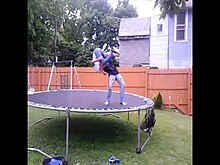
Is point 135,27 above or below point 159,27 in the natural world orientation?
above

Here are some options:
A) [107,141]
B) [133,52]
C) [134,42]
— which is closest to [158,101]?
[107,141]

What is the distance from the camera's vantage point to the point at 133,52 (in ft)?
28.0

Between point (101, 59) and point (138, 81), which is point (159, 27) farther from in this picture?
point (101, 59)

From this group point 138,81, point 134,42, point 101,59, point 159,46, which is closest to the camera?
point 101,59

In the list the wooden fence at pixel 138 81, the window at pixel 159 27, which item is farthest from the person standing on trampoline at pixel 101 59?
the window at pixel 159 27

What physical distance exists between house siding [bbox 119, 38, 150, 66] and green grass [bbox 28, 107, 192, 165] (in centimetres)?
410

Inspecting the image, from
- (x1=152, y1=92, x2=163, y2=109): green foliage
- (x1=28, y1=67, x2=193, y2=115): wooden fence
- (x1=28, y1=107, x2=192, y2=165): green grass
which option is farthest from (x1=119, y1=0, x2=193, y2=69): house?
(x1=28, y1=107, x2=192, y2=165): green grass

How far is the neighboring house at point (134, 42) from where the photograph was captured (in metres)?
8.35

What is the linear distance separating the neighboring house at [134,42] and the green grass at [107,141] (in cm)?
414

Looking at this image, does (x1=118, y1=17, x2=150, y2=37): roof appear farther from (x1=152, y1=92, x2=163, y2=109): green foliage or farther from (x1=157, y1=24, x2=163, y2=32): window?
(x1=152, y1=92, x2=163, y2=109): green foliage

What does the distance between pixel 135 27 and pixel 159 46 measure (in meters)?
1.99

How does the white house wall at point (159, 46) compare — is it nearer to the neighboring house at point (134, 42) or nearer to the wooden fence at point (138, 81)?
the wooden fence at point (138, 81)

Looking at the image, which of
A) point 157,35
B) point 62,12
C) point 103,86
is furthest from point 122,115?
point 62,12
